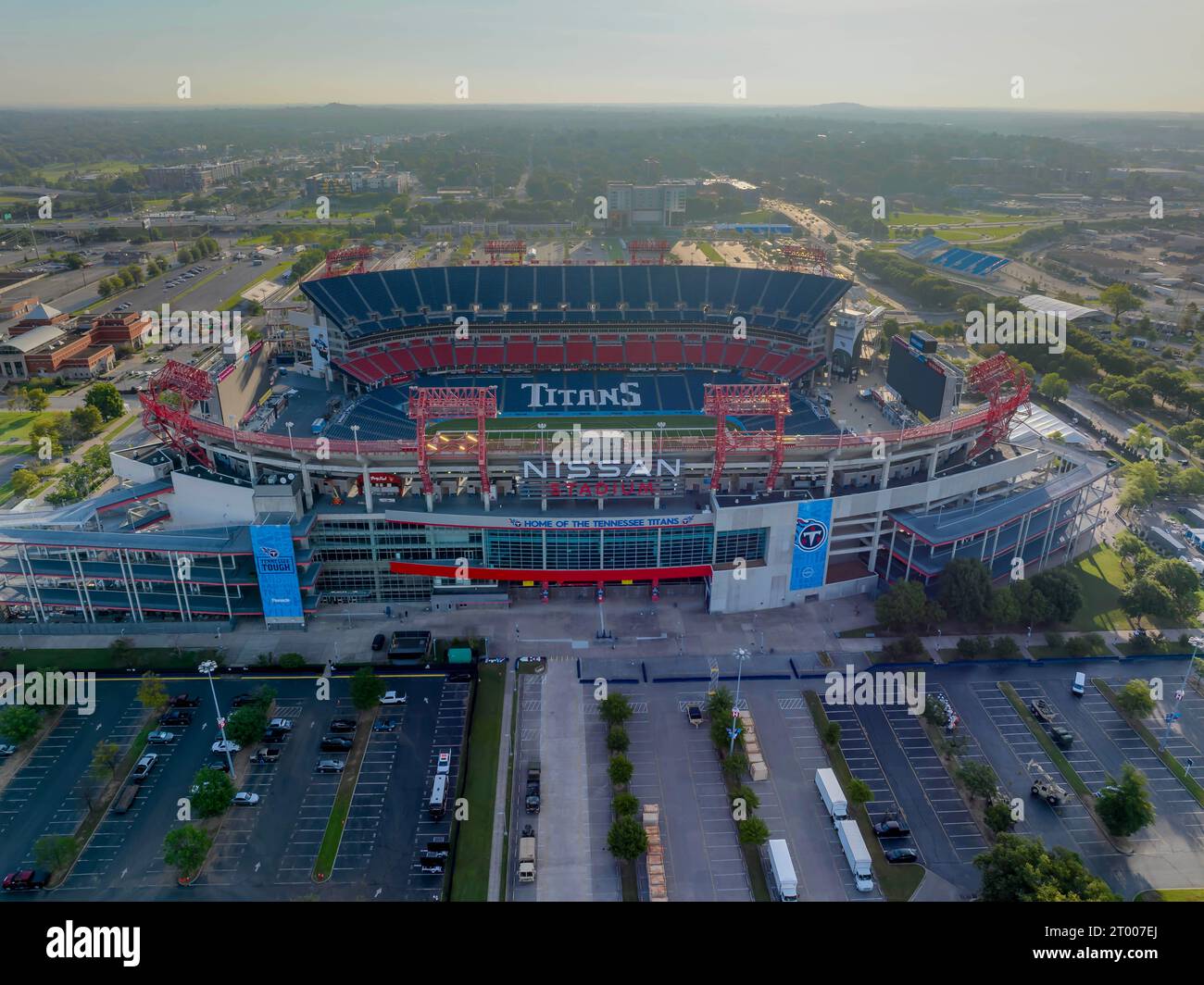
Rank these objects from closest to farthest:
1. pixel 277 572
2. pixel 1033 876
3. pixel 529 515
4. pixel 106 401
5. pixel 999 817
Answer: pixel 1033 876
pixel 999 817
pixel 277 572
pixel 529 515
pixel 106 401

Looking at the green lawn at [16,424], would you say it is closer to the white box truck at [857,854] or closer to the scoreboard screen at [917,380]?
the white box truck at [857,854]

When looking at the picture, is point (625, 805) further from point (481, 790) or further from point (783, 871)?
point (481, 790)

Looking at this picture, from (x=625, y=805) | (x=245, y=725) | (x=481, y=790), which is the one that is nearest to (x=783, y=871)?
(x=625, y=805)

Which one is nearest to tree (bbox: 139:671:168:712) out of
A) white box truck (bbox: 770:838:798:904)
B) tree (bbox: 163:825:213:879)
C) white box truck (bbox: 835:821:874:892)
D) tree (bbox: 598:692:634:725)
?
tree (bbox: 163:825:213:879)

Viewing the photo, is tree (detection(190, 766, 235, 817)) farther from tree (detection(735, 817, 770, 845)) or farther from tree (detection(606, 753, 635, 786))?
tree (detection(735, 817, 770, 845))

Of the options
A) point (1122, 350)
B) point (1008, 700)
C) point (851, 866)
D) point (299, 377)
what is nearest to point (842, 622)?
point (1008, 700)
